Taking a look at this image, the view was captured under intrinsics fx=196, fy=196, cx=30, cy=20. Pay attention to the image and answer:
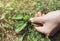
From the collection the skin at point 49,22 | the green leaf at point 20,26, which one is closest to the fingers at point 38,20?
the skin at point 49,22

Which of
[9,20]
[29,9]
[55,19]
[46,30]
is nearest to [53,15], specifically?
[55,19]

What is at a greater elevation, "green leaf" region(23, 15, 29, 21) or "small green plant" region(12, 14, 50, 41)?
"green leaf" region(23, 15, 29, 21)

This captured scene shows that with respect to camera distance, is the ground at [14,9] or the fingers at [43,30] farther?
the ground at [14,9]

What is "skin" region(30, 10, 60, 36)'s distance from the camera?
2.12m

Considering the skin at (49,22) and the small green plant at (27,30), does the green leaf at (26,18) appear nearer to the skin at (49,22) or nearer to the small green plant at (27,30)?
the small green plant at (27,30)

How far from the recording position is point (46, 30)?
2139 millimetres

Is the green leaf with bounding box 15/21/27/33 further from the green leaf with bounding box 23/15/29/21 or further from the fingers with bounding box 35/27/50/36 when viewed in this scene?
the fingers with bounding box 35/27/50/36

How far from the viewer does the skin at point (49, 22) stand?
212 cm

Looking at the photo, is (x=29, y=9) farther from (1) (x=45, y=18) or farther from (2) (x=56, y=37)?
(2) (x=56, y=37)

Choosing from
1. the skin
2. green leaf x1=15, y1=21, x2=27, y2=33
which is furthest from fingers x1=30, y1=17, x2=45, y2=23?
green leaf x1=15, y1=21, x2=27, y2=33

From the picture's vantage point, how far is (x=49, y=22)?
214 cm

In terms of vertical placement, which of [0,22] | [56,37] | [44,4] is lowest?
[56,37]

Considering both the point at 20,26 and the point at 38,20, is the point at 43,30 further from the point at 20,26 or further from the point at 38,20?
the point at 20,26

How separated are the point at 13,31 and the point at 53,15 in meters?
0.49
